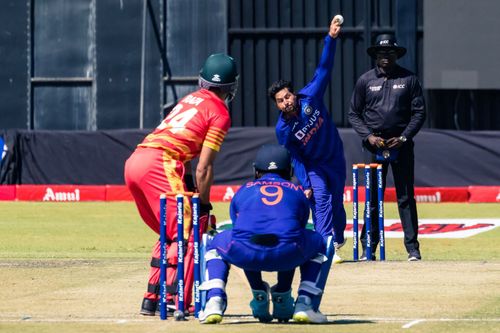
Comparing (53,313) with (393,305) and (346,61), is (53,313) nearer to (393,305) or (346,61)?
(393,305)

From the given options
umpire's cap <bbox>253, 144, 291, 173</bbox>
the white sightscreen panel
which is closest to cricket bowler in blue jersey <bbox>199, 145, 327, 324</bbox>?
umpire's cap <bbox>253, 144, 291, 173</bbox>

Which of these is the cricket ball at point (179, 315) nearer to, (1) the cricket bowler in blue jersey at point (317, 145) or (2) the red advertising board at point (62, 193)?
(1) the cricket bowler in blue jersey at point (317, 145)

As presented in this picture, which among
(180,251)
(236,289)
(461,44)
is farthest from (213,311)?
(461,44)

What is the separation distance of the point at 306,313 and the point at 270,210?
28.8 inches

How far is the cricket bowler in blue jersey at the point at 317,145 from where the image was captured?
1406cm

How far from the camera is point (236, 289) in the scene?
40.0 feet

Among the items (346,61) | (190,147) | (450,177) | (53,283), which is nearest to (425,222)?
(450,177)

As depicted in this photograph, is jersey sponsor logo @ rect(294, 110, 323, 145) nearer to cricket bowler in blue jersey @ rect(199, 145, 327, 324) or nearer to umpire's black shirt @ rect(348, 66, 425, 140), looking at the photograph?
umpire's black shirt @ rect(348, 66, 425, 140)

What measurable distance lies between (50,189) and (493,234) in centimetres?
1233

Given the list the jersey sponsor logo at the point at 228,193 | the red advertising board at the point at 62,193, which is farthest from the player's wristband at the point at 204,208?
the red advertising board at the point at 62,193

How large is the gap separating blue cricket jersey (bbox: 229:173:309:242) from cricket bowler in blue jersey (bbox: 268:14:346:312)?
405 centimetres

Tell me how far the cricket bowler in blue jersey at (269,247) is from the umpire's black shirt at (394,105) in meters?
4.81

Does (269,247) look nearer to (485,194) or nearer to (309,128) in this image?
(309,128)

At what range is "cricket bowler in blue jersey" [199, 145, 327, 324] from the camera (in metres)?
9.70
